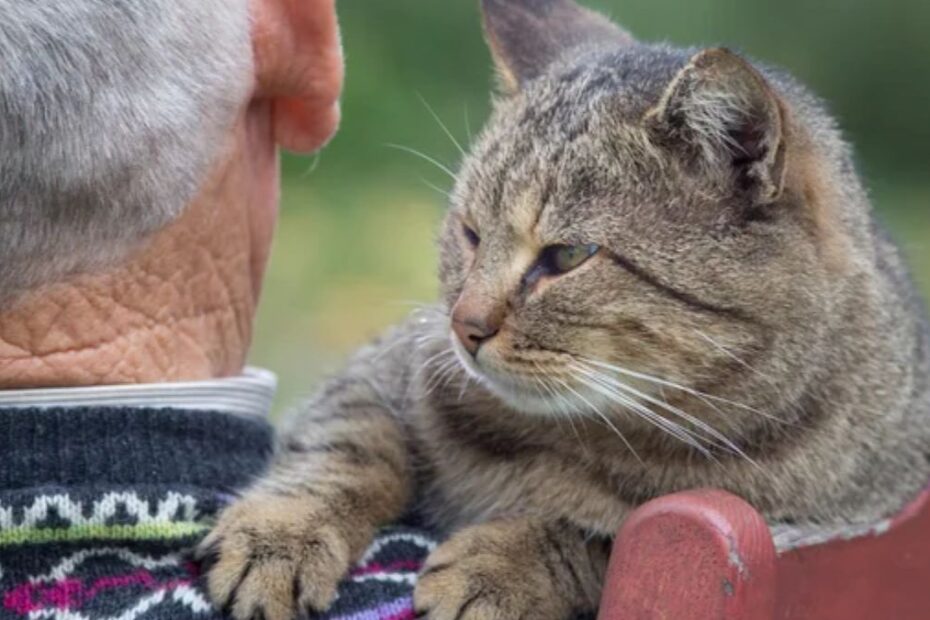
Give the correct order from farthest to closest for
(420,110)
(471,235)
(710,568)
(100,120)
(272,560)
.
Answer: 1. (420,110)
2. (471,235)
3. (272,560)
4. (100,120)
5. (710,568)

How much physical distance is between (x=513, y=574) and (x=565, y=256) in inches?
12.8

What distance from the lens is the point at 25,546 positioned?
51.1 inches

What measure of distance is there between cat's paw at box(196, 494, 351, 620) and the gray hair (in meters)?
0.28

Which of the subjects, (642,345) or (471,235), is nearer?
(642,345)

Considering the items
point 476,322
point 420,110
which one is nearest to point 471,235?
point 476,322

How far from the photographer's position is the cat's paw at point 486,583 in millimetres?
1406

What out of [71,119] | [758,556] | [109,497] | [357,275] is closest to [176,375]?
[109,497]

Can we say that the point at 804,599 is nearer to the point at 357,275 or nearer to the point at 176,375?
the point at 176,375

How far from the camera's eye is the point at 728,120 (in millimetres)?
1520

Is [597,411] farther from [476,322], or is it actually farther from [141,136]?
[141,136]

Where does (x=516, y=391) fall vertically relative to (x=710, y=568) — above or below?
below

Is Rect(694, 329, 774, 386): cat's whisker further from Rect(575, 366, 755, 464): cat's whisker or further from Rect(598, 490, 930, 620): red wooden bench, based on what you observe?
Rect(598, 490, 930, 620): red wooden bench

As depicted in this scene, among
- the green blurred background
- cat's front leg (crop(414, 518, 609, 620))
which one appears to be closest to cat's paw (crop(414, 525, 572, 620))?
cat's front leg (crop(414, 518, 609, 620))

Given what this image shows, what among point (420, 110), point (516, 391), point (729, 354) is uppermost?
point (729, 354)
